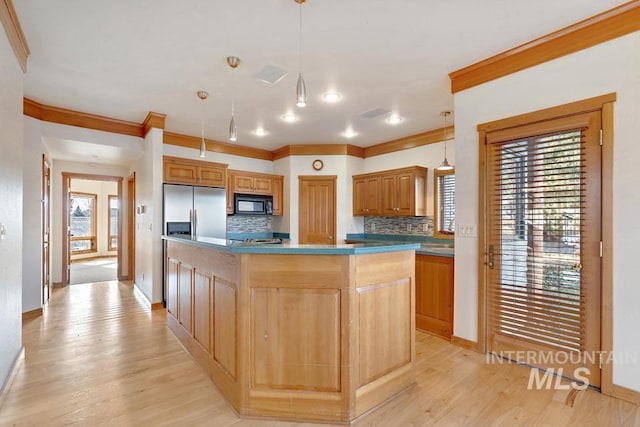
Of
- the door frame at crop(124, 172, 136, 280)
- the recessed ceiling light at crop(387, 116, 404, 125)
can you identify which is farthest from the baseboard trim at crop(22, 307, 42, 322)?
the recessed ceiling light at crop(387, 116, 404, 125)

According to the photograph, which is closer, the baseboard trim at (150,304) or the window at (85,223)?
the baseboard trim at (150,304)

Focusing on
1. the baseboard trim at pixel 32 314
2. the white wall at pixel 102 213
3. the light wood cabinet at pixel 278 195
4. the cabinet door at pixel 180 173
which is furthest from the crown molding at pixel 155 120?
the white wall at pixel 102 213

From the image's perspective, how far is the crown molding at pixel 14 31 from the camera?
204cm

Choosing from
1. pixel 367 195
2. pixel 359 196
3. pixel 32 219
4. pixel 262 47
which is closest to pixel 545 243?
pixel 262 47

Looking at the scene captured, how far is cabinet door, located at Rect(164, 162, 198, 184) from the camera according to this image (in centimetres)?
449

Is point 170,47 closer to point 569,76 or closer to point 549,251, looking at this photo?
point 569,76

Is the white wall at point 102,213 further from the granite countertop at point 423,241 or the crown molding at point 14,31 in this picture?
the granite countertop at point 423,241

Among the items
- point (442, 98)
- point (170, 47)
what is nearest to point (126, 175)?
point (170, 47)

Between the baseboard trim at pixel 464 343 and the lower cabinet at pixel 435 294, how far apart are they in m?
0.14

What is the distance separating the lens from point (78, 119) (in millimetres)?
4133

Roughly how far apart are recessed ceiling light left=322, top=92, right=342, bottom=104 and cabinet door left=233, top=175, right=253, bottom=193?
→ 252 cm

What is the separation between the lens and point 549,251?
8.00 feet

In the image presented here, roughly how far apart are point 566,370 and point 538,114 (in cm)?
197

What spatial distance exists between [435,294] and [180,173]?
3.83 meters
